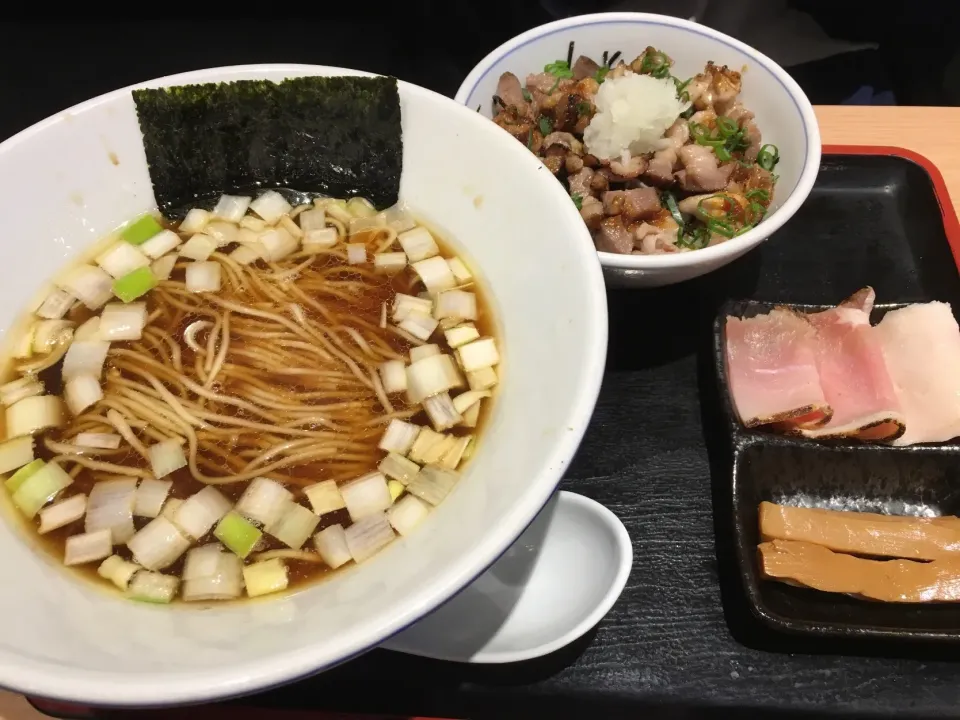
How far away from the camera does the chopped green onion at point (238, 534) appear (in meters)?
1.12

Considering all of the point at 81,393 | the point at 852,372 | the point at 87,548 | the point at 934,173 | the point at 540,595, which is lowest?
the point at 540,595

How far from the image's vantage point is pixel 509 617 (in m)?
1.33

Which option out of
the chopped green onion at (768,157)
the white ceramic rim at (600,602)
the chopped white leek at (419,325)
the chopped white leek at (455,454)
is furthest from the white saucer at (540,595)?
the chopped green onion at (768,157)

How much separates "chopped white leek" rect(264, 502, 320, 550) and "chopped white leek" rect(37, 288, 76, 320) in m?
0.66

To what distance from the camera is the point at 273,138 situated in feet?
4.65

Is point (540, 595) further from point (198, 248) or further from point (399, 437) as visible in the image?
point (198, 248)

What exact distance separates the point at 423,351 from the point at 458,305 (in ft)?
0.38

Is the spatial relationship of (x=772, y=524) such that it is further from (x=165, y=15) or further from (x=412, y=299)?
(x=165, y=15)

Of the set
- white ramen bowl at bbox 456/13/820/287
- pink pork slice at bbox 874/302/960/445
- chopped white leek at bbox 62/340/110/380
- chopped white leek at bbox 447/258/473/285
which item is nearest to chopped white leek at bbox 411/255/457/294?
chopped white leek at bbox 447/258/473/285

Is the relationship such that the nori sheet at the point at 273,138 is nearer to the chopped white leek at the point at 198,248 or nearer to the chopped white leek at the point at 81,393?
the chopped white leek at the point at 198,248

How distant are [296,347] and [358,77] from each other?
553mm

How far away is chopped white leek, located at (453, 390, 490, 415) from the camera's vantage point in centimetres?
123

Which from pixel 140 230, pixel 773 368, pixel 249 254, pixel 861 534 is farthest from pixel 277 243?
Result: pixel 861 534

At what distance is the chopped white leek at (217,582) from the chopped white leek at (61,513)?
0.76ft
